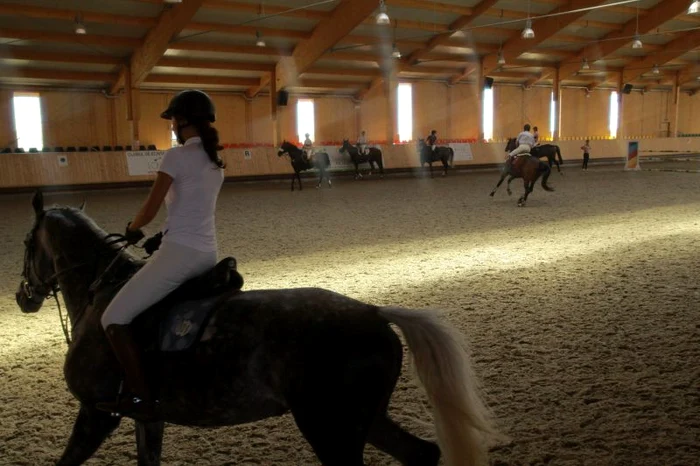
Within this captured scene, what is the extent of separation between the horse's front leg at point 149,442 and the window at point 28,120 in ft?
84.6

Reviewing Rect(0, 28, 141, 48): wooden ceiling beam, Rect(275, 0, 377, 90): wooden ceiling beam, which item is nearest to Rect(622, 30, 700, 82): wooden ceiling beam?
Rect(275, 0, 377, 90): wooden ceiling beam

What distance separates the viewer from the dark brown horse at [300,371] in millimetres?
2377

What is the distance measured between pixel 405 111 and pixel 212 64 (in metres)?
12.1

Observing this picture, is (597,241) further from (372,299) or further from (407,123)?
(407,123)

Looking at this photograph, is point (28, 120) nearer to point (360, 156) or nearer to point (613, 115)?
point (360, 156)

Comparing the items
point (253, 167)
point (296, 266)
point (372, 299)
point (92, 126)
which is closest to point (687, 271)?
point (372, 299)

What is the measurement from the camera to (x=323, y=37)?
22.5m

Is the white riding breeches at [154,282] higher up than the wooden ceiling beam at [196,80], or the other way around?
the wooden ceiling beam at [196,80]

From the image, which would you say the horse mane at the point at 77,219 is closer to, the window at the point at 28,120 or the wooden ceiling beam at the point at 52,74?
the wooden ceiling beam at the point at 52,74

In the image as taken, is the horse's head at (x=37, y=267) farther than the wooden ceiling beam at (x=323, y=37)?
No

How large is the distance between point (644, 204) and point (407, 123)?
20.7 metres

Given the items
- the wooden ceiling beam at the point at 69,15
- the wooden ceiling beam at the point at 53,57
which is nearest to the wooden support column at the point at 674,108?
the wooden ceiling beam at the point at 69,15

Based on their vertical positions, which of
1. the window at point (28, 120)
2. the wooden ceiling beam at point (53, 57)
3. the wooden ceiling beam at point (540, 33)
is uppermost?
the wooden ceiling beam at point (540, 33)

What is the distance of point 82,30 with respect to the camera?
1742 cm
